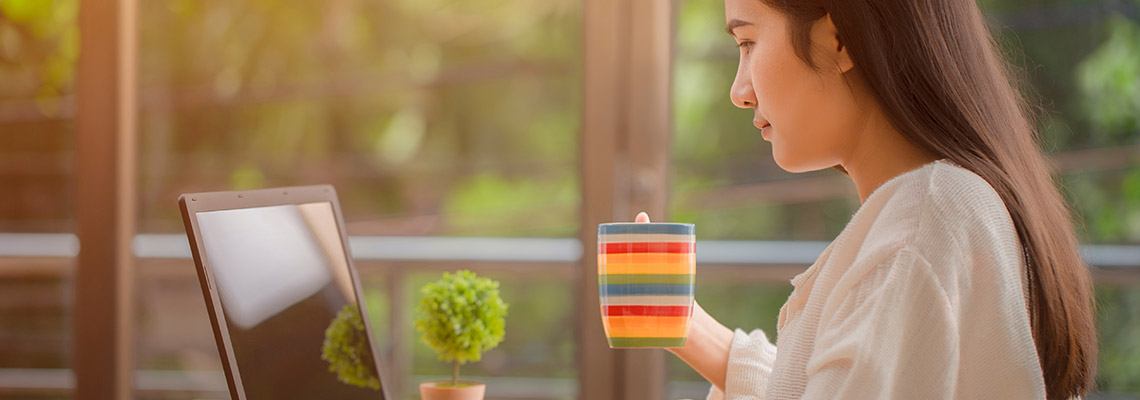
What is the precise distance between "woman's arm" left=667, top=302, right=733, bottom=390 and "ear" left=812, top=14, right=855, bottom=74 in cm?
40

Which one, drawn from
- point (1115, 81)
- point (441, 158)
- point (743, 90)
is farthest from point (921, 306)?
point (441, 158)

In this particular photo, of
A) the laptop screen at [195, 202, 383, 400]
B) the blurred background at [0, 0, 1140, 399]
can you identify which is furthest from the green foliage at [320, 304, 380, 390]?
the blurred background at [0, 0, 1140, 399]

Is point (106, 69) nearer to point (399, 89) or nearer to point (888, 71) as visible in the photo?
point (399, 89)

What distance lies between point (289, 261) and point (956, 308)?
77cm

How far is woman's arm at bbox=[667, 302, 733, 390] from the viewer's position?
1.36 metres

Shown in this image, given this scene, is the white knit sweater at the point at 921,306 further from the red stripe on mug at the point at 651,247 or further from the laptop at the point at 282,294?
the laptop at the point at 282,294

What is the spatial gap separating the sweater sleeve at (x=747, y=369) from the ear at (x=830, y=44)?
402mm

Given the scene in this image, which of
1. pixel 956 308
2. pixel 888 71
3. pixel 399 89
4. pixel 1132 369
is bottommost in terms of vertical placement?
pixel 1132 369

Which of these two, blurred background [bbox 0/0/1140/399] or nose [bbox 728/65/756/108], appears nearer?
nose [bbox 728/65/756/108]

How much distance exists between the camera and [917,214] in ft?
3.14

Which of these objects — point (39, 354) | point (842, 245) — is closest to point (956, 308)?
point (842, 245)

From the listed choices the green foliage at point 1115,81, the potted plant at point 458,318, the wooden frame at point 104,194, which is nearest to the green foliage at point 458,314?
the potted plant at point 458,318

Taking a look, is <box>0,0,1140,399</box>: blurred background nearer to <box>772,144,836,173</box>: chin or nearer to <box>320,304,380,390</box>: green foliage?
<box>320,304,380,390</box>: green foliage

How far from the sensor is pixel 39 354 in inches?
137
